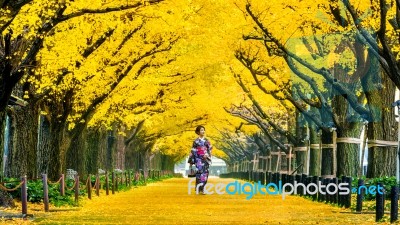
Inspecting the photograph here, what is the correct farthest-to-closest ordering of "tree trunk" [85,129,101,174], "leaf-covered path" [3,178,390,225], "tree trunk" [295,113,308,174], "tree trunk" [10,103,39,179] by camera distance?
"tree trunk" [295,113,308,174] → "tree trunk" [85,129,101,174] → "tree trunk" [10,103,39,179] → "leaf-covered path" [3,178,390,225]

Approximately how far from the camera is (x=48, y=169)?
2698cm

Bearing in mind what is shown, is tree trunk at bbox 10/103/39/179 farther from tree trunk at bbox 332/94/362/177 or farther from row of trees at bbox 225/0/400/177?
tree trunk at bbox 332/94/362/177

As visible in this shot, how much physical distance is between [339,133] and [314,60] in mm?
3221

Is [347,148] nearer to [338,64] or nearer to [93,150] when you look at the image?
[338,64]

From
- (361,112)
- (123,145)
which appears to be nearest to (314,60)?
(361,112)

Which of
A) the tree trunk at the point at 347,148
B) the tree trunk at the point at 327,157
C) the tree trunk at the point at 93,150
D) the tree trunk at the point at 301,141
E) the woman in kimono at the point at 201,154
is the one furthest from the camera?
the tree trunk at the point at 301,141

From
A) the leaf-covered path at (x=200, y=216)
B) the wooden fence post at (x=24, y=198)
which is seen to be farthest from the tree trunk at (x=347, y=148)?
the wooden fence post at (x=24, y=198)

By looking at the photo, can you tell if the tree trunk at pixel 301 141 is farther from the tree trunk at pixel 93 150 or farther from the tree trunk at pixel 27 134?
the tree trunk at pixel 27 134

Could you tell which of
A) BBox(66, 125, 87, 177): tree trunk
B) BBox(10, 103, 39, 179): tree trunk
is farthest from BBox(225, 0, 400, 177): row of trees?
BBox(66, 125, 87, 177): tree trunk

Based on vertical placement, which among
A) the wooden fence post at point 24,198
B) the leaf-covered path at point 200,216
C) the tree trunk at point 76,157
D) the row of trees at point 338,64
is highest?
the row of trees at point 338,64

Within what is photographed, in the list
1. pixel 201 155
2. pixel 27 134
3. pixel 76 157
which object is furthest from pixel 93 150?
pixel 201 155

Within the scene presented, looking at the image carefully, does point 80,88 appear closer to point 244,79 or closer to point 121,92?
point 121,92

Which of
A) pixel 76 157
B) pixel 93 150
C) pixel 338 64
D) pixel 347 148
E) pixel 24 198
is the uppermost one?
pixel 338 64

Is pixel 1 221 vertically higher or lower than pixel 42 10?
lower
